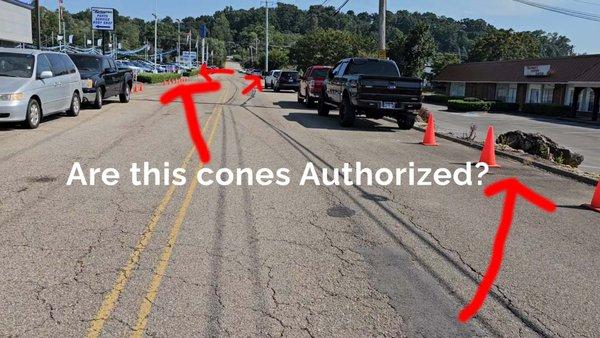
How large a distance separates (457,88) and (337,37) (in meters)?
17.9

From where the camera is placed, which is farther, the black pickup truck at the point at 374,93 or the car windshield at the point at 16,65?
the black pickup truck at the point at 374,93

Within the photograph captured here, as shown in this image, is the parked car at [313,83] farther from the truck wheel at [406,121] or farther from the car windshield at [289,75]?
the car windshield at [289,75]

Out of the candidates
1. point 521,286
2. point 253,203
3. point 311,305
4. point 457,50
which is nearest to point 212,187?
point 253,203

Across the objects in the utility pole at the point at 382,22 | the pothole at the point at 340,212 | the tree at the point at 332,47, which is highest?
the tree at the point at 332,47

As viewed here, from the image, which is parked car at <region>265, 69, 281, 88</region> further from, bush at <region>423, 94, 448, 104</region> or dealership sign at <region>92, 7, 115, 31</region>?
bush at <region>423, 94, 448, 104</region>

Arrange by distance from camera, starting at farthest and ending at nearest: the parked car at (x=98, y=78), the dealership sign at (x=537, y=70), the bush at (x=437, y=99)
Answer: the bush at (x=437, y=99) → the dealership sign at (x=537, y=70) → the parked car at (x=98, y=78)

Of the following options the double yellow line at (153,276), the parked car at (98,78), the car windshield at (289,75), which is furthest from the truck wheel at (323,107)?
the car windshield at (289,75)

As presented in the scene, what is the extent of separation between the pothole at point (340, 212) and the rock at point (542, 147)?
692 cm

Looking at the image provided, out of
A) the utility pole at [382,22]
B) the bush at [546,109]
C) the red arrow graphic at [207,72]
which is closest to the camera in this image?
the utility pole at [382,22]

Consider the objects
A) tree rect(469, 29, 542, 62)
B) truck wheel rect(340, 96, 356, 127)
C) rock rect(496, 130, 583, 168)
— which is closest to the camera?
rock rect(496, 130, 583, 168)

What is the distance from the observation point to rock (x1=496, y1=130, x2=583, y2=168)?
1212cm

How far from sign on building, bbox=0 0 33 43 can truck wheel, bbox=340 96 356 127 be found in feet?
84.4

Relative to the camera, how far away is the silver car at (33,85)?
12.3m

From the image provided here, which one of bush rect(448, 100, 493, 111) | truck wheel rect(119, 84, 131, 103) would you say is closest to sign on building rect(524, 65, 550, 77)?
bush rect(448, 100, 493, 111)
